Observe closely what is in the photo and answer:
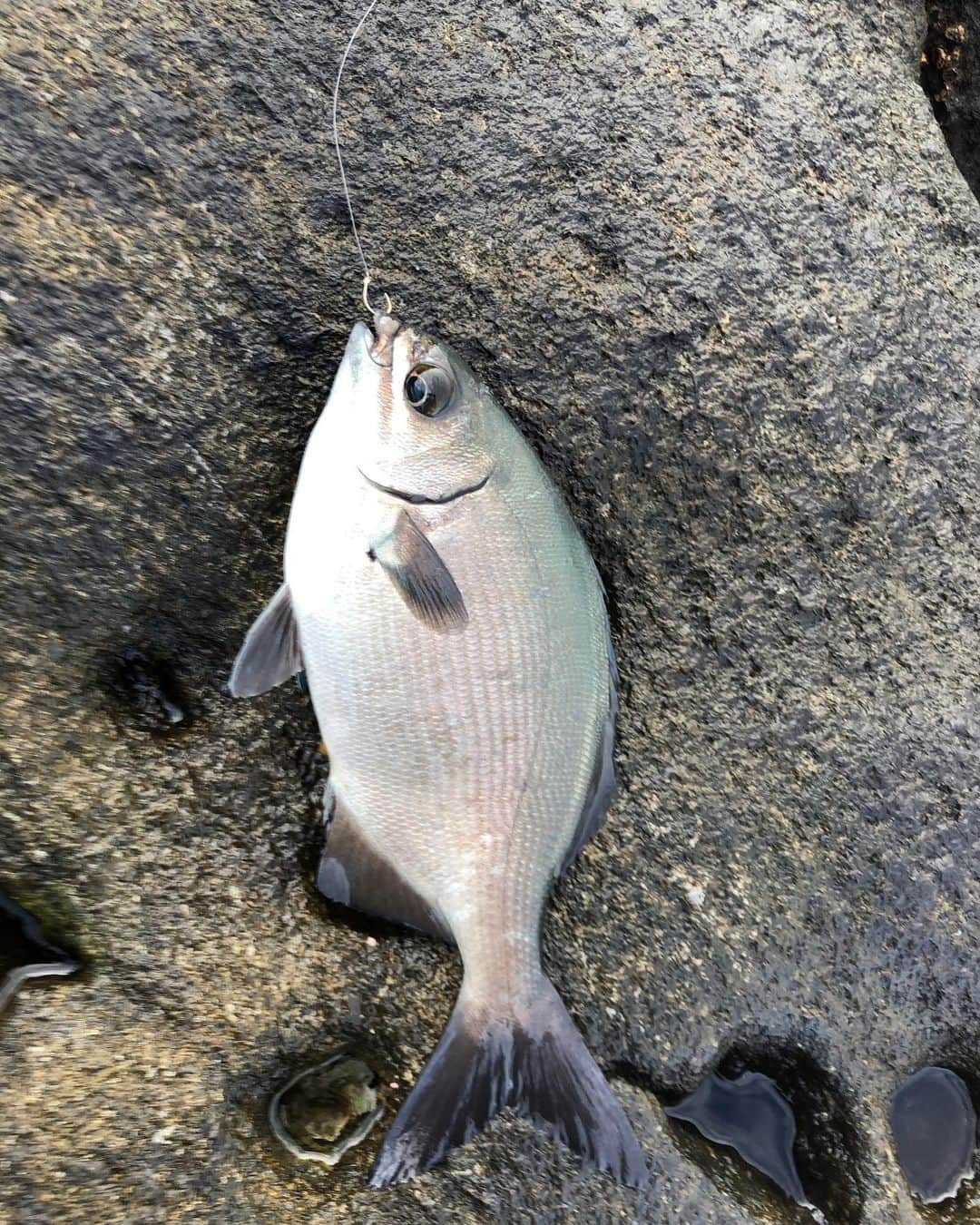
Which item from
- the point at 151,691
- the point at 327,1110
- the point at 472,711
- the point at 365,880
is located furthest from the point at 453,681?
the point at 327,1110

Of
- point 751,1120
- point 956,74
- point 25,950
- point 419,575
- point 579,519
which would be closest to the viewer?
point 419,575

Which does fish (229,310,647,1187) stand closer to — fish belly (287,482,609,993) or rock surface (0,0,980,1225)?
fish belly (287,482,609,993)

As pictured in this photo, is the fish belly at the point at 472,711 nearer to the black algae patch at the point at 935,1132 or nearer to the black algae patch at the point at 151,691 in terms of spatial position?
the black algae patch at the point at 151,691

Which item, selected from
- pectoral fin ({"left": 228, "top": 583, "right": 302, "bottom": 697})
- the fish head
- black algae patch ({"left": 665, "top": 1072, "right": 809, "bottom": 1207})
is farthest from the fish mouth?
black algae patch ({"left": 665, "top": 1072, "right": 809, "bottom": 1207})

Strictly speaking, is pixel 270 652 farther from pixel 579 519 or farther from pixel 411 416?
pixel 579 519

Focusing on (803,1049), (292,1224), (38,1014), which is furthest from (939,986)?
(38,1014)

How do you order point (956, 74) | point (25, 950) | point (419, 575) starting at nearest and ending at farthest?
point (419, 575) → point (25, 950) → point (956, 74)
